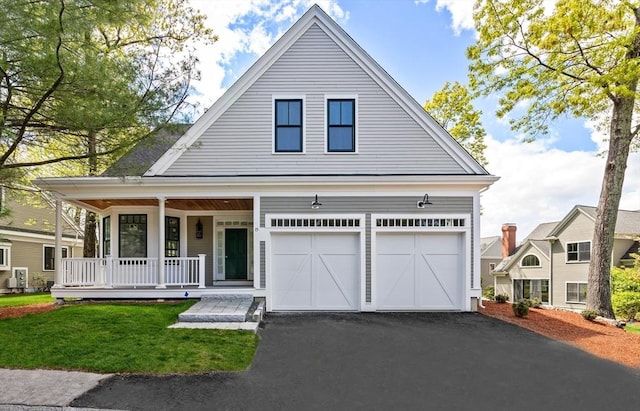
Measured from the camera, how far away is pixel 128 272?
10883mm

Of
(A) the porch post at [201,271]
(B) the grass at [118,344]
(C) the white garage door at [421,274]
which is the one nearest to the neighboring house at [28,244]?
(A) the porch post at [201,271]

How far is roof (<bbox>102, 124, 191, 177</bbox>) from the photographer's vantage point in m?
8.52

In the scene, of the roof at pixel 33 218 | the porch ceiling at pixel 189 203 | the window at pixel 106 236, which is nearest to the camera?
the porch ceiling at pixel 189 203

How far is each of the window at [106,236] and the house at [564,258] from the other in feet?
81.5

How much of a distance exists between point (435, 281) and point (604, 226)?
563 cm

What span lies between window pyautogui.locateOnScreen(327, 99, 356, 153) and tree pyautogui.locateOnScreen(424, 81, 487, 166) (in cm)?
1102

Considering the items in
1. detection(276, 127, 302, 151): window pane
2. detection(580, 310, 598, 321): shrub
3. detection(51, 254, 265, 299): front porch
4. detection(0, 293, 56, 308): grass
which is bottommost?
detection(0, 293, 56, 308): grass

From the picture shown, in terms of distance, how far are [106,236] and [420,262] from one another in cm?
1004

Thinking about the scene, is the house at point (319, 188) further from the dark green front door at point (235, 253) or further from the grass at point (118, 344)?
the grass at point (118, 344)

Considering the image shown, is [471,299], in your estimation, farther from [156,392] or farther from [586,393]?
[156,392]

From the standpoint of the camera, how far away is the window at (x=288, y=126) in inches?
427

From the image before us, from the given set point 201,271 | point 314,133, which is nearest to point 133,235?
point 201,271

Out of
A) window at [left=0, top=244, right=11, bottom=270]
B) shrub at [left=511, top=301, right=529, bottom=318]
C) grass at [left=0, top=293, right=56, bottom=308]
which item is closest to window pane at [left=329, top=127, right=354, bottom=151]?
shrub at [left=511, top=301, right=529, bottom=318]

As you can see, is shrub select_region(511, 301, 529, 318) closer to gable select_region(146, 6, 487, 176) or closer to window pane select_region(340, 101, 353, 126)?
gable select_region(146, 6, 487, 176)
